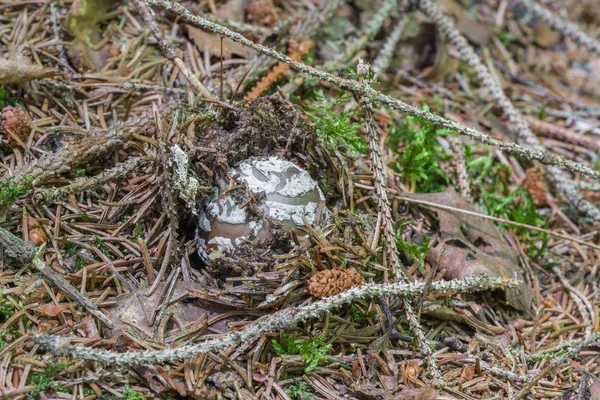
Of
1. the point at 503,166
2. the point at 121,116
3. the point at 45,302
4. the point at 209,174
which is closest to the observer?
the point at 45,302

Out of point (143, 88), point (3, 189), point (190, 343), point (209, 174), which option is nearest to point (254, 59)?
point (143, 88)

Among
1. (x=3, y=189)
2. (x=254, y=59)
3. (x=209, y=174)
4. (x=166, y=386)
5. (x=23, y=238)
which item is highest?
(x=254, y=59)

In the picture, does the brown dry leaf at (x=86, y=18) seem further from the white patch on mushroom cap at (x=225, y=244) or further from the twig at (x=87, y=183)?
the white patch on mushroom cap at (x=225, y=244)

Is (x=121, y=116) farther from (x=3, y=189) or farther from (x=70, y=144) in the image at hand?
(x=3, y=189)

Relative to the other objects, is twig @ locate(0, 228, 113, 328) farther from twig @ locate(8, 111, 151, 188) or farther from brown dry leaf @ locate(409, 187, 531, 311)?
brown dry leaf @ locate(409, 187, 531, 311)

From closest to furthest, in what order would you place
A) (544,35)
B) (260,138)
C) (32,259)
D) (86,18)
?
(32,259) < (260,138) < (86,18) < (544,35)

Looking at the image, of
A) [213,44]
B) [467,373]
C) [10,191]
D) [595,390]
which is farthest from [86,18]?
[595,390]

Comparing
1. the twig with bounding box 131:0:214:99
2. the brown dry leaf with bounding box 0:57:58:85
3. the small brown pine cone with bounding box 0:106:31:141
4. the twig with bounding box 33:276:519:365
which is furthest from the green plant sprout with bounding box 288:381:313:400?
the brown dry leaf with bounding box 0:57:58:85

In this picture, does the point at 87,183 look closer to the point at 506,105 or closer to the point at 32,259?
the point at 32,259
